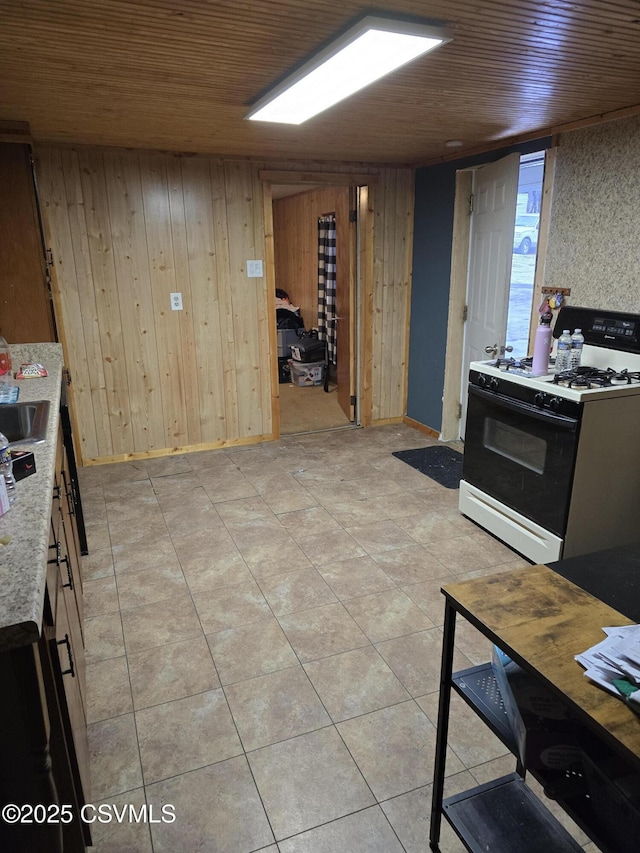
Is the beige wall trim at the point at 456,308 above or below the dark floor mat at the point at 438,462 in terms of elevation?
above

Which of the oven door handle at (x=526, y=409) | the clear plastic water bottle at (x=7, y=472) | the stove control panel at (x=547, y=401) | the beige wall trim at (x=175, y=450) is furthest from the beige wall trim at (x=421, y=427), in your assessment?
the clear plastic water bottle at (x=7, y=472)

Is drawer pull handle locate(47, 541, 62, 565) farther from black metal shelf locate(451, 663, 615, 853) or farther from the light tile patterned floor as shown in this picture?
black metal shelf locate(451, 663, 615, 853)

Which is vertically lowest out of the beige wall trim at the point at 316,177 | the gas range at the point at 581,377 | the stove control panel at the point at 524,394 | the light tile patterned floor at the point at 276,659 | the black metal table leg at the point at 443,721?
the light tile patterned floor at the point at 276,659

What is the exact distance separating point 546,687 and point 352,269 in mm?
4426

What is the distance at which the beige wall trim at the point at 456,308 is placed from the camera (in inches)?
173

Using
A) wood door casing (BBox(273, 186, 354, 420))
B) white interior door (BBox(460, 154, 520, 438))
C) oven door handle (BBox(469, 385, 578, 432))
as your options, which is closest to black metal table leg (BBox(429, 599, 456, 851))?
Answer: oven door handle (BBox(469, 385, 578, 432))

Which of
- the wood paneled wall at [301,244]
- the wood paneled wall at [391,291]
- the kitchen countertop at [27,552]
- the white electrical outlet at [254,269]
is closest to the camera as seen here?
the kitchen countertop at [27,552]

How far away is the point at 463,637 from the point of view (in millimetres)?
2451

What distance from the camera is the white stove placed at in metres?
2.69

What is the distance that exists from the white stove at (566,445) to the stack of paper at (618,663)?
65.5 inches

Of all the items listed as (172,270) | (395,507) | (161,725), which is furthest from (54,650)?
(172,270)

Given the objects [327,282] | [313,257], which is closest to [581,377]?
[327,282]

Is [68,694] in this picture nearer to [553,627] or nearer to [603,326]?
[553,627]

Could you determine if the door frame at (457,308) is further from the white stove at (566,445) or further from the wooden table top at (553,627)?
the wooden table top at (553,627)
